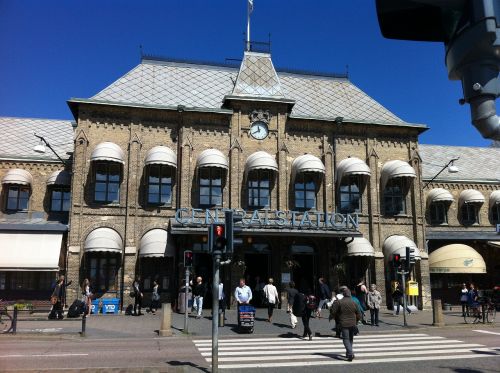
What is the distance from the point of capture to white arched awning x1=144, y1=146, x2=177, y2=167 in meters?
26.3

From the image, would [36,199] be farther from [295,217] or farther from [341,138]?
[341,138]

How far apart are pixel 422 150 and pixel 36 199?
29.4 m

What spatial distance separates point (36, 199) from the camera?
28516 mm

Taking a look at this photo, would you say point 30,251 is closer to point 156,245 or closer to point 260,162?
point 156,245

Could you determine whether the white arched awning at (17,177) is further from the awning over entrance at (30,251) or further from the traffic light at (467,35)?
the traffic light at (467,35)

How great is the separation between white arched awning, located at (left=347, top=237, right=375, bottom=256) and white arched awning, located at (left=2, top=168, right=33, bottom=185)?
62.6ft

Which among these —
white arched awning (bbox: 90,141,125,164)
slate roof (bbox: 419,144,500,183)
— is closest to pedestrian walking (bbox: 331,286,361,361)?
white arched awning (bbox: 90,141,125,164)

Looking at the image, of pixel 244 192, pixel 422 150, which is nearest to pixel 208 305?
pixel 244 192

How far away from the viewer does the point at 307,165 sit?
27.8 meters

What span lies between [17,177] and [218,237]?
20431 millimetres

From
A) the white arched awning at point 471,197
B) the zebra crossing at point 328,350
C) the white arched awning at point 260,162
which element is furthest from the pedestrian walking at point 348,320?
the white arched awning at point 471,197

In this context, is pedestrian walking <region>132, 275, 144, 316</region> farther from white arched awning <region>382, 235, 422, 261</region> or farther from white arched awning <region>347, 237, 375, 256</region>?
white arched awning <region>382, 235, 422, 261</region>

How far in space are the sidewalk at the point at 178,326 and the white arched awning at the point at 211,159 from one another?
7972 millimetres

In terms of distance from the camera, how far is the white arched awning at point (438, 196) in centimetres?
3316
